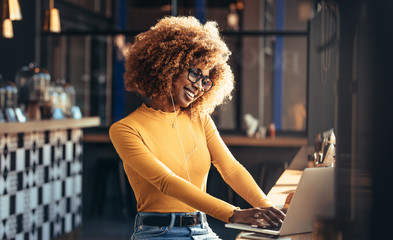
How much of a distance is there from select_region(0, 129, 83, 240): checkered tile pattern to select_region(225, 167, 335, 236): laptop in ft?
9.14

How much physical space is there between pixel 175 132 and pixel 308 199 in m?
0.67

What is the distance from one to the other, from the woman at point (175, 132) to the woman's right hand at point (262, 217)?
15 cm

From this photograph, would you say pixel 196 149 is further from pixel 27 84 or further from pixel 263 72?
pixel 263 72

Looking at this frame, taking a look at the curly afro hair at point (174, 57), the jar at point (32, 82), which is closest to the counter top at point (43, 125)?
the jar at point (32, 82)

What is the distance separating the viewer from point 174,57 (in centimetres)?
205

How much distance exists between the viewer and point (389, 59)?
1.05 meters

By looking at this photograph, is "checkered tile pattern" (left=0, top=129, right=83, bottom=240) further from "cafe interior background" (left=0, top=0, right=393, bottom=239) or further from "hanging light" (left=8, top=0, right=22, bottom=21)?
"hanging light" (left=8, top=0, right=22, bottom=21)

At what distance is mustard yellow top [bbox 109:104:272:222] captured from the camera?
183 centimetres

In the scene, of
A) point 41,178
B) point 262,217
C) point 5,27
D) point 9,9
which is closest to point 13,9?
point 9,9

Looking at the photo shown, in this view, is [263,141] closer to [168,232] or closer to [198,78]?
[198,78]

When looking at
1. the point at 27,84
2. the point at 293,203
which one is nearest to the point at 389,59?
the point at 293,203

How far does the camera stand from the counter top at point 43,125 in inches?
152

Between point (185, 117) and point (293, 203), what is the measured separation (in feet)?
2.44

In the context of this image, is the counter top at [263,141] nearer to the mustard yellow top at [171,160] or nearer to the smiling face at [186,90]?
the mustard yellow top at [171,160]
